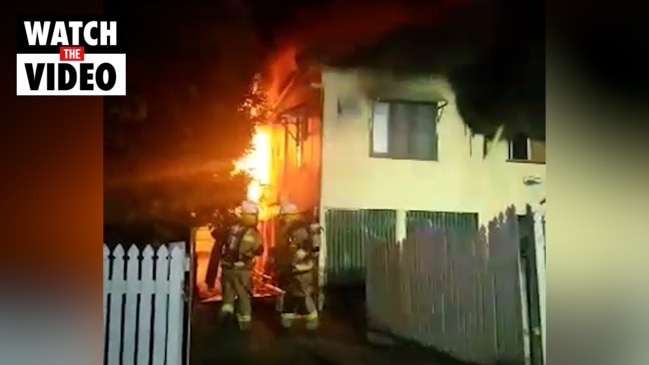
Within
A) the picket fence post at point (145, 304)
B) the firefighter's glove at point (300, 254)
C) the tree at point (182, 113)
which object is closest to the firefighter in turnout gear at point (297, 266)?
the firefighter's glove at point (300, 254)

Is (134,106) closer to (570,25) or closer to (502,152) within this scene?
(502,152)

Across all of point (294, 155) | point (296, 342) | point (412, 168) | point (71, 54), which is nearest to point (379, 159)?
point (412, 168)

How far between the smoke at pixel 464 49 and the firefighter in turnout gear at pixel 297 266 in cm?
32

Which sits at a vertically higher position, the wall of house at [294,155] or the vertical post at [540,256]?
the wall of house at [294,155]

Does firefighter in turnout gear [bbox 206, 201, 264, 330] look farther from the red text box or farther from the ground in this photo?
the red text box

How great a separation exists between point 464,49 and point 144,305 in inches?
31.7

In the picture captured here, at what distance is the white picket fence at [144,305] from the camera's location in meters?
1.76

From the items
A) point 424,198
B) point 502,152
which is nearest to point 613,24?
point 502,152

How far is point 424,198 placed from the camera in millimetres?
1811

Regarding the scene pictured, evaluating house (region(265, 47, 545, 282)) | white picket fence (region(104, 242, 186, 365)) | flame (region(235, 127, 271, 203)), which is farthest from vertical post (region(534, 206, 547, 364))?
white picket fence (region(104, 242, 186, 365))

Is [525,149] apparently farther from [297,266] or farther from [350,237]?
[297,266]

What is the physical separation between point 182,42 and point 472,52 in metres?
0.57

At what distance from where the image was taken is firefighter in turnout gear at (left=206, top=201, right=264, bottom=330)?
177cm

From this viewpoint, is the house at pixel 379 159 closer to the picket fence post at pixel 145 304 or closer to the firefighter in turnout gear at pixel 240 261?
the firefighter in turnout gear at pixel 240 261
